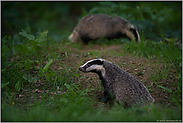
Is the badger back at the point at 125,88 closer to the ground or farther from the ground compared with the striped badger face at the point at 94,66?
closer to the ground

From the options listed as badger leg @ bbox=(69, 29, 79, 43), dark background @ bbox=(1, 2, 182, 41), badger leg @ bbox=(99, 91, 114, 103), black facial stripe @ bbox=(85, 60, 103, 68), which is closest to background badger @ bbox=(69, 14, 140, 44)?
badger leg @ bbox=(69, 29, 79, 43)

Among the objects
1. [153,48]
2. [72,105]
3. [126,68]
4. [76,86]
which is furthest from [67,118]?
[153,48]

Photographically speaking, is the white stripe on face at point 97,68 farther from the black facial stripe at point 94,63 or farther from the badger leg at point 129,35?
the badger leg at point 129,35

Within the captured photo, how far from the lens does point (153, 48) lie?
496 centimetres

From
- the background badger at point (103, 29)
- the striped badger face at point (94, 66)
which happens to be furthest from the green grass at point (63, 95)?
the background badger at point (103, 29)

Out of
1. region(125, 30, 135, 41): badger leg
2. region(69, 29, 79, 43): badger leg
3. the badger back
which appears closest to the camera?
the badger back

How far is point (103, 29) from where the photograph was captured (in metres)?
5.68

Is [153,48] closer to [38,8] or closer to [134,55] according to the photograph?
[134,55]

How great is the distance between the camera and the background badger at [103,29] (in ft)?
18.5

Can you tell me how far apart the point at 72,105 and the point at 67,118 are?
282 mm

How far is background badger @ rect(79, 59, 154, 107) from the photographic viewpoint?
10.6ft

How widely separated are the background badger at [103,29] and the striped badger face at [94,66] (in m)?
2.35

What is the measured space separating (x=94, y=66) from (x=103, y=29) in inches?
98.0

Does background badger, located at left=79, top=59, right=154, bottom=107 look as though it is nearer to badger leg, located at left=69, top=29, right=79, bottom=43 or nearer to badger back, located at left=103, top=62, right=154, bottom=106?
badger back, located at left=103, top=62, right=154, bottom=106
